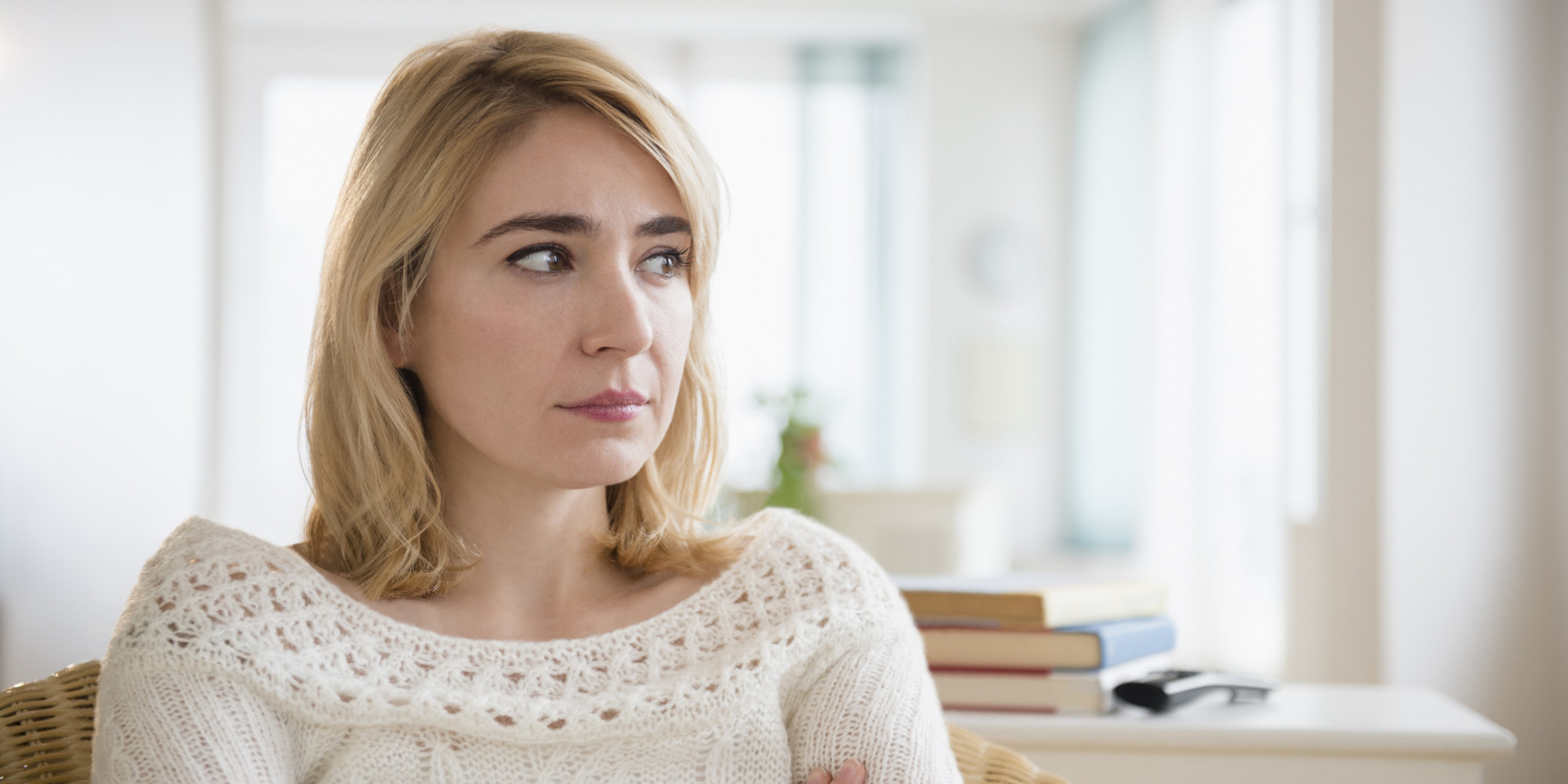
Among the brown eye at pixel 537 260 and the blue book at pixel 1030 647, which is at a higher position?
the brown eye at pixel 537 260

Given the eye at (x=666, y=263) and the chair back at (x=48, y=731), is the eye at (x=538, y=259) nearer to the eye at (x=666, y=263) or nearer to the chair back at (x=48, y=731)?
the eye at (x=666, y=263)

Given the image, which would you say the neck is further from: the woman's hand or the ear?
the woman's hand

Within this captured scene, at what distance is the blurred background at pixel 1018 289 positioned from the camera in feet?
8.02

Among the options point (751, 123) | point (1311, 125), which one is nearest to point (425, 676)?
point (1311, 125)

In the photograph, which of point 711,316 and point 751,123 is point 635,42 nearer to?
point 751,123

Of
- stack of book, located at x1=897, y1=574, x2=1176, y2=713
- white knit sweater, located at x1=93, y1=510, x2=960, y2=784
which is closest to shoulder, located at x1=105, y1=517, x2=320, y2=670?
white knit sweater, located at x1=93, y1=510, x2=960, y2=784

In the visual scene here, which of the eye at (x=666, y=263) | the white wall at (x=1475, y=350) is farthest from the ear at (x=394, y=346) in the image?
the white wall at (x=1475, y=350)

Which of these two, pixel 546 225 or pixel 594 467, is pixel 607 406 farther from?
pixel 546 225

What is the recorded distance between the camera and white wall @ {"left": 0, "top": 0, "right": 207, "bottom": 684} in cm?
199

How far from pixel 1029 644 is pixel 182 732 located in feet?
2.73

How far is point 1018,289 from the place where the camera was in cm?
641

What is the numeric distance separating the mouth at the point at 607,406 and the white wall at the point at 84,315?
1.33 metres

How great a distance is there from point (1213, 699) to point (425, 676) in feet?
2.89

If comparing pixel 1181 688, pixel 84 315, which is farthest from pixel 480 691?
pixel 84 315
